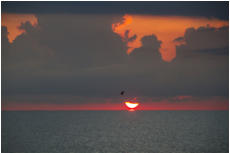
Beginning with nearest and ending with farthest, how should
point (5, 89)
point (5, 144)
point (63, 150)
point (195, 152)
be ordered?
point (195, 152) → point (63, 150) → point (5, 144) → point (5, 89)

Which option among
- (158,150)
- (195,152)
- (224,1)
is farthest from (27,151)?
(224,1)

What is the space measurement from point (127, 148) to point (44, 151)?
16.7 meters

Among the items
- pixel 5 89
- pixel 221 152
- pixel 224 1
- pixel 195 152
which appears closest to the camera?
pixel 224 1

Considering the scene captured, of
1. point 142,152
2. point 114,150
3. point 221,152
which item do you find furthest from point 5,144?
point 221,152

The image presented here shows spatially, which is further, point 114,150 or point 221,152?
point 114,150

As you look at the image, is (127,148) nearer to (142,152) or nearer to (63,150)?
(142,152)

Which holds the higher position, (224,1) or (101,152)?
(224,1)

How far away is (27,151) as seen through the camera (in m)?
60.8

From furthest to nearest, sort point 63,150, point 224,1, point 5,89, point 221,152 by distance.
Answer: point 5,89 → point 63,150 → point 221,152 → point 224,1

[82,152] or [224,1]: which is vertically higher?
[224,1]

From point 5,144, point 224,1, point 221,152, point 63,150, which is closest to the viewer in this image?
point 224,1

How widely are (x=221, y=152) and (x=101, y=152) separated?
844 inches

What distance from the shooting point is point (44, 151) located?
202 ft

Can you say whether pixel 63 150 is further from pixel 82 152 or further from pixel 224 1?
pixel 224 1
